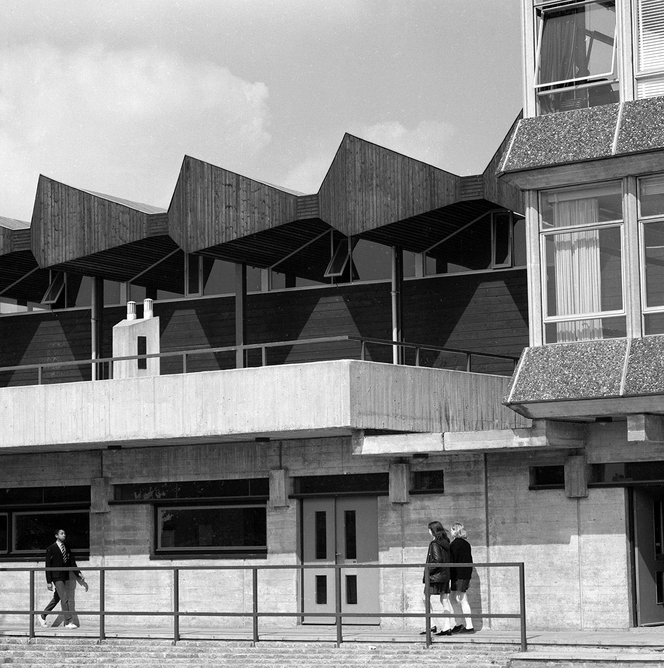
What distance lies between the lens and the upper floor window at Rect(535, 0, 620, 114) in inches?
790

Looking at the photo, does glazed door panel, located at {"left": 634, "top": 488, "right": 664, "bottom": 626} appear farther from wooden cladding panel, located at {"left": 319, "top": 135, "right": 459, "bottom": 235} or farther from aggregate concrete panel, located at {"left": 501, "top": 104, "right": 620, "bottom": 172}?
wooden cladding panel, located at {"left": 319, "top": 135, "right": 459, "bottom": 235}

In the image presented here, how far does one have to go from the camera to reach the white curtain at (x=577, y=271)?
19812 mm

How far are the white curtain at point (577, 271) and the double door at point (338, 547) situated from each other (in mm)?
5280

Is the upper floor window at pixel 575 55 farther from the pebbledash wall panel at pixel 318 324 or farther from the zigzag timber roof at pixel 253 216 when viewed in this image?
the pebbledash wall panel at pixel 318 324

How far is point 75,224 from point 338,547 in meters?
8.76

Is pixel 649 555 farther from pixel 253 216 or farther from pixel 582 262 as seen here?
pixel 253 216

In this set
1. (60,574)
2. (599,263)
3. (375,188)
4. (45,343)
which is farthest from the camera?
(45,343)

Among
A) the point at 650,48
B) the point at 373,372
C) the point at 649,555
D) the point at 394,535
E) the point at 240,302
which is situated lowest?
the point at 649,555

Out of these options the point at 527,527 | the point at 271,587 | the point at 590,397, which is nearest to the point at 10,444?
the point at 271,587

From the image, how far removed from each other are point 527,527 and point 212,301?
33.4 ft

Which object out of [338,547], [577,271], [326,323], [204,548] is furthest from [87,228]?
[577,271]

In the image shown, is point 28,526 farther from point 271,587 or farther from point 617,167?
point 617,167

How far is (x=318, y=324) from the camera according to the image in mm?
28312

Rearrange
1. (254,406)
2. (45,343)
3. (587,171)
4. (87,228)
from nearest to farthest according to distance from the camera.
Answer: (587,171) < (254,406) < (87,228) < (45,343)
